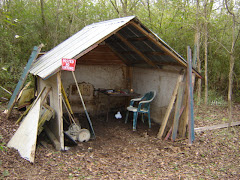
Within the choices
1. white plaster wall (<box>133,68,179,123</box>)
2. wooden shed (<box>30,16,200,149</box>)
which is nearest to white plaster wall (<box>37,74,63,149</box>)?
wooden shed (<box>30,16,200,149</box>)

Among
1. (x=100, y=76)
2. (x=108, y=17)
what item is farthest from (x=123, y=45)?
(x=108, y=17)

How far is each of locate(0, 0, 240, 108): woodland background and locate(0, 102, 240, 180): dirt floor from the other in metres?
4.07

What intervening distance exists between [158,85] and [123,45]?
1.87 m

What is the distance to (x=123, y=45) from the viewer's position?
7996 mm

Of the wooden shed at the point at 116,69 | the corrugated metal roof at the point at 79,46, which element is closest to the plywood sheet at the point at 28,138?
the wooden shed at the point at 116,69

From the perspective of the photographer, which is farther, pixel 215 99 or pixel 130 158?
pixel 215 99

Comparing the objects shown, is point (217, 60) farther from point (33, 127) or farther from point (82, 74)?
point (33, 127)

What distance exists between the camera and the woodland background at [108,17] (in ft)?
33.3

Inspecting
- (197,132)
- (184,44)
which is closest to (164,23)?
(184,44)

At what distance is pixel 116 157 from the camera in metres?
5.16

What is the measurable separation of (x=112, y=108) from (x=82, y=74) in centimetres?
184

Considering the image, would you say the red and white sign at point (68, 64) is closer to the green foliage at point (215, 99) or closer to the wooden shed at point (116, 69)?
the wooden shed at point (116, 69)

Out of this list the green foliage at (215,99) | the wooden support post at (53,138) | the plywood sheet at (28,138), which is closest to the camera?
the plywood sheet at (28,138)

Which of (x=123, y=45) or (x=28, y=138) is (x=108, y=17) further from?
(x=28, y=138)
